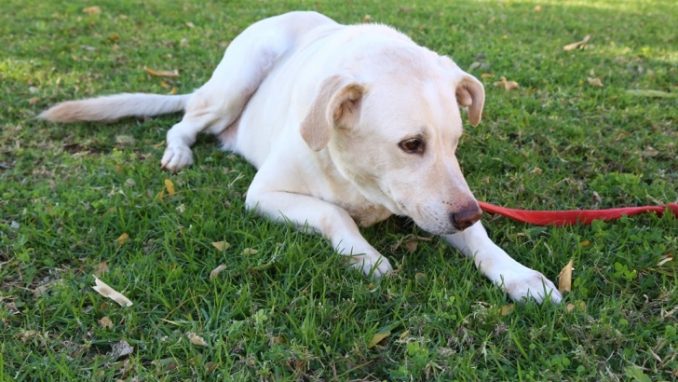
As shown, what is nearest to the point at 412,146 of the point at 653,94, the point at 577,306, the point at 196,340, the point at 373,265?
the point at 373,265

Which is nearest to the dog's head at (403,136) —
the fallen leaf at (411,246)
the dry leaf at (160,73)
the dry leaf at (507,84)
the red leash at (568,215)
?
the fallen leaf at (411,246)

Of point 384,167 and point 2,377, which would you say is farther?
point 384,167

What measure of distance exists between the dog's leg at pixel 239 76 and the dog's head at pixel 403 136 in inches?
62.3

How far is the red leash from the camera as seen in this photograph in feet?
9.47

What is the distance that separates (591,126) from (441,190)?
90.0 inches

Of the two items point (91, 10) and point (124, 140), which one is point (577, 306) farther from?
point (91, 10)

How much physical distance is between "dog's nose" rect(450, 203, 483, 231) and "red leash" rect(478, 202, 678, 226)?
0.60 meters

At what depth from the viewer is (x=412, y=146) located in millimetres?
2496

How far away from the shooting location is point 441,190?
2428mm

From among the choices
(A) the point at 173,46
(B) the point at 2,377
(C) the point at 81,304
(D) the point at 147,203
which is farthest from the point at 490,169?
(A) the point at 173,46

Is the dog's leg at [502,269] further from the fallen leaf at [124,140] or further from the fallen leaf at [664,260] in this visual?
the fallen leaf at [124,140]

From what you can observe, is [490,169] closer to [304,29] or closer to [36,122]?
[304,29]

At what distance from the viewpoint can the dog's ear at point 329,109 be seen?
2453 mm

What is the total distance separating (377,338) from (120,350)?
2.91 ft
